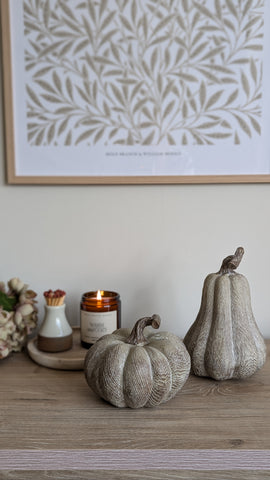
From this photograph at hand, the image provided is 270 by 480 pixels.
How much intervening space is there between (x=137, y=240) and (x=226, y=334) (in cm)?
33

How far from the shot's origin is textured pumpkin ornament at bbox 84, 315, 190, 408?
2.12 feet

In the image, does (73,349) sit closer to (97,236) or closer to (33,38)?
(97,236)

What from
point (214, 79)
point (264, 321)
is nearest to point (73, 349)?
point (264, 321)

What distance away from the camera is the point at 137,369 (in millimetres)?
644

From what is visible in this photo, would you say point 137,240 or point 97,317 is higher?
point 137,240

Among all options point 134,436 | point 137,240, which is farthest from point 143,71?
point 134,436

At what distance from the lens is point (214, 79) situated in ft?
3.07

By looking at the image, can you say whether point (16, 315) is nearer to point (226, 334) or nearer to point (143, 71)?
Answer: point (226, 334)

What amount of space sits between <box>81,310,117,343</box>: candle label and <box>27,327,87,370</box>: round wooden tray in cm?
3

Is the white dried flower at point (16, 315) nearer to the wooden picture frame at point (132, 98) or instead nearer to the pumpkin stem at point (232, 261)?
the wooden picture frame at point (132, 98)

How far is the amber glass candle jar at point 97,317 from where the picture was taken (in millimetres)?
844

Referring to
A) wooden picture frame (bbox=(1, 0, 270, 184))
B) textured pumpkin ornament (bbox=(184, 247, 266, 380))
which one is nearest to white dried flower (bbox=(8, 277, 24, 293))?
wooden picture frame (bbox=(1, 0, 270, 184))

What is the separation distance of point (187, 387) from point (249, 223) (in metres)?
0.42

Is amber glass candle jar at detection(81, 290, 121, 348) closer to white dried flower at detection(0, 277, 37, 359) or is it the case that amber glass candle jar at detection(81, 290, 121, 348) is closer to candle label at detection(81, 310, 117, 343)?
candle label at detection(81, 310, 117, 343)
